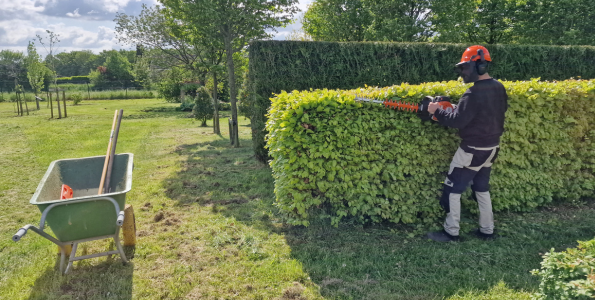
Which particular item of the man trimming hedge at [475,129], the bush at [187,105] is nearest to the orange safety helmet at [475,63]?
the man trimming hedge at [475,129]

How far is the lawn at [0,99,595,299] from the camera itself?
10.5 ft

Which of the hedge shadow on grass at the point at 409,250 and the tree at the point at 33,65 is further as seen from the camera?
the tree at the point at 33,65

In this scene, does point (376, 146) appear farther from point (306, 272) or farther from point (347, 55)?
point (347, 55)

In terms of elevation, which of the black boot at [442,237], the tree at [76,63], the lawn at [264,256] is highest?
the tree at [76,63]

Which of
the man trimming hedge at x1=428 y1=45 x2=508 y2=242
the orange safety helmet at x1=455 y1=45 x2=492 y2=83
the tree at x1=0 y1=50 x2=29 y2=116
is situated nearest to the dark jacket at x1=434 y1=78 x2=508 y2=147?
the man trimming hedge at x1=428 y1=45 x2=508 y2=242

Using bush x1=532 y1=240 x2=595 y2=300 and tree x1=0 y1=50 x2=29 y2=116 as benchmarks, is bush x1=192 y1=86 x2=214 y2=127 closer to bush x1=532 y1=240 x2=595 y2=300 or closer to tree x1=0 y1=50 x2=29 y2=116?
bush x1=532 y1=240 x2=595 y2=300

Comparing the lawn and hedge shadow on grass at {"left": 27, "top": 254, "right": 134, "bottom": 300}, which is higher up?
the lawn

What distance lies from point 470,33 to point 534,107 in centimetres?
1743

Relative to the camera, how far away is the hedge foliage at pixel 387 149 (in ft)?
13.9

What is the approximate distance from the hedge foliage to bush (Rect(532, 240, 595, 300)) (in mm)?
2069

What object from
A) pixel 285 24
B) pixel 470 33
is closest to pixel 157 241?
pixel 285 24

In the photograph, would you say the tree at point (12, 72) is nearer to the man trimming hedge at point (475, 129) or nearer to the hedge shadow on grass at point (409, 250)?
the hedge shadow on grass at point (409, 250)

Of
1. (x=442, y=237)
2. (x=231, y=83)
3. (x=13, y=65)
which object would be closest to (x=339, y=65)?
(x=231, y=83)

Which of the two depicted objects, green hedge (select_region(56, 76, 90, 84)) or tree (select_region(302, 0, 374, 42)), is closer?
tree (select_region(302, 0, 374, 42))
